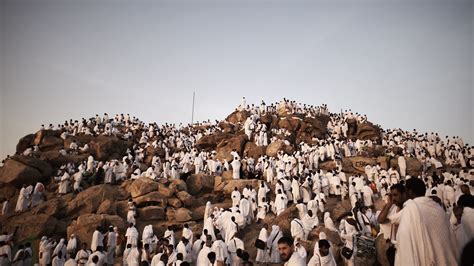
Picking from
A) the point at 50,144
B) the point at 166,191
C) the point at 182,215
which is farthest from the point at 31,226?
the point at 50,144

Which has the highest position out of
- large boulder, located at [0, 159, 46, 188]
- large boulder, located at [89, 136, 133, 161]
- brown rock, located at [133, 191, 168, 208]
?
large boulder, located at [89, 136, 133, 161]

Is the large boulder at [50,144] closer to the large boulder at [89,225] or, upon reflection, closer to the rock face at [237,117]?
the large boulder at [89,225]

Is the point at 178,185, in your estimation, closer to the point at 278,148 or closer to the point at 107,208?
the point at 107,208

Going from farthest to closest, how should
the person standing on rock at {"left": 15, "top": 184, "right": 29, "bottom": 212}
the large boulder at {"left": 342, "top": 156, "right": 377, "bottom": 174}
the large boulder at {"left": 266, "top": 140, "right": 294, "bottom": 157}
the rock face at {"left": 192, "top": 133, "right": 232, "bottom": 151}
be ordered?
the rock face at {"left": 192, "top": 133, "right": 232, "bottom": 151} < the large boulder at {"left": 266, "top": 140, "right": 294, "bottom": 157} < the large boulder at {"left": 342, "top": 156, "right": 377, "bottom": 174} < the person standing on rock at {"left": 15, "top": 184, "right": 29, "bottom": 212}

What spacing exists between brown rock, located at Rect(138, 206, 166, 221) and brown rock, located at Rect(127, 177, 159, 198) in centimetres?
135

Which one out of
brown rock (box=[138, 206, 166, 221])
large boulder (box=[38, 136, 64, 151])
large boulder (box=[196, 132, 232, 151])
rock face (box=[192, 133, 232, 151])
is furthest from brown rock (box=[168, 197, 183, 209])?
large boulder (box=[38, 136, 64, 151])

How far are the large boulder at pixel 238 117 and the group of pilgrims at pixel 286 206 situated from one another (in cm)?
291

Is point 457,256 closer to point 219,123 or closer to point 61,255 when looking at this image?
point 61,255

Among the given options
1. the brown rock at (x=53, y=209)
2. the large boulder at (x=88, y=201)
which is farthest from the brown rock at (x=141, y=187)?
the brown rock at (x=53, y=209)

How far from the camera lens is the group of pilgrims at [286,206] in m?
3.18

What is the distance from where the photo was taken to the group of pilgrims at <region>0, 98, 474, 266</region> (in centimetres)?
318

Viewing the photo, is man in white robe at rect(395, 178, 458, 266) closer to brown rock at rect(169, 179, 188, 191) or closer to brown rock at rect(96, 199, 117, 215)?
brown rock at rect(96, 199, 117, 215)

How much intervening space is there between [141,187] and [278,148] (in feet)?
43.3

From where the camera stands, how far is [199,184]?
757 inches
